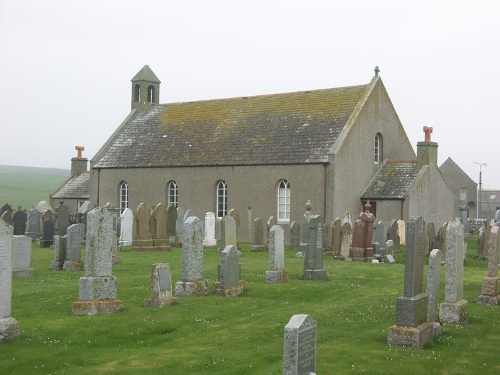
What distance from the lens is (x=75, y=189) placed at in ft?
161

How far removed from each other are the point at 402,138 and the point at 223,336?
3115 cm

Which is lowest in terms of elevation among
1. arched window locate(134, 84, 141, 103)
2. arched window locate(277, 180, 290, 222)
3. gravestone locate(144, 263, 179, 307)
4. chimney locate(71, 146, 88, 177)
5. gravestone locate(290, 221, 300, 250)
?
gravestone locate(144, 263, 179, 307)

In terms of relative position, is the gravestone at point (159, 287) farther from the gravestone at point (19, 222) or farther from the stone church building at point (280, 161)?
the stone church building at point (280, 161)

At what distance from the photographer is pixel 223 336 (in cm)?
1230

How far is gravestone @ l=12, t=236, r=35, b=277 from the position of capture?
64.1 feet

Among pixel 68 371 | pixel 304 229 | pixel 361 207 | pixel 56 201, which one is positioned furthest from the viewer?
pixel 56 201

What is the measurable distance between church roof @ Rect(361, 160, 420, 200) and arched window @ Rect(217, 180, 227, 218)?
7523mm

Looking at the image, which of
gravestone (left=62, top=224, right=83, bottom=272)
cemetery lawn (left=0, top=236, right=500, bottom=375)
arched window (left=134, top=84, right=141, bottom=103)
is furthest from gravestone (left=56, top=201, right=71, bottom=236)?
arched window (left=134, top=84, right=141, bottom=103)

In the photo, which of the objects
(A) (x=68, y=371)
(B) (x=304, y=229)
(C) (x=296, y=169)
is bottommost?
(A) (x=68, y=371)

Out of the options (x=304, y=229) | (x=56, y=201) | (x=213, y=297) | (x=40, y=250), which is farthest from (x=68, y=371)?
(x=56, y=201)

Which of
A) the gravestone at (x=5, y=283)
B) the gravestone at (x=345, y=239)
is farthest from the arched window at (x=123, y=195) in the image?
the gravestone at (x=5, y=283)

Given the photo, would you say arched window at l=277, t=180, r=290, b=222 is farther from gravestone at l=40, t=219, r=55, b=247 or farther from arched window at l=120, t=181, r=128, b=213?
gravestone at l=40, t=219, r=55, b=247

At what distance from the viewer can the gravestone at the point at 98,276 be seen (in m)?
14.0

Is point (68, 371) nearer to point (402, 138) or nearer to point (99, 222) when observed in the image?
point (99, 222)
